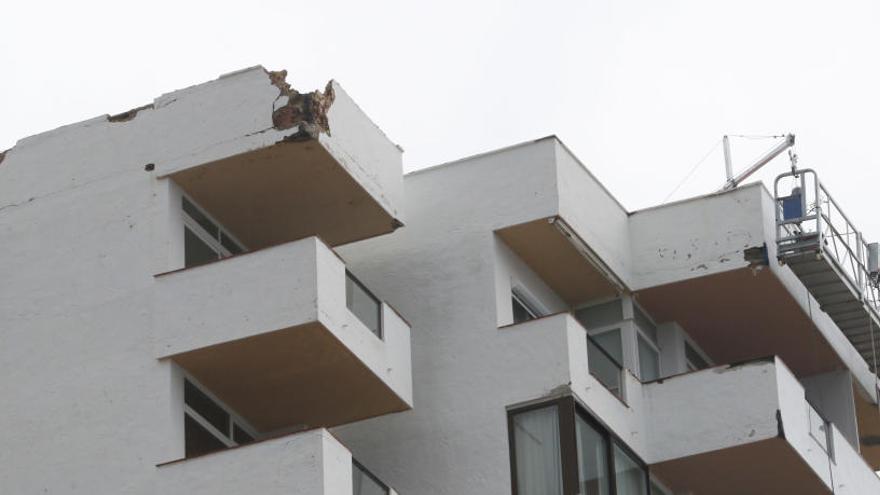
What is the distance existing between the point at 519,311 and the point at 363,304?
3.46 metres

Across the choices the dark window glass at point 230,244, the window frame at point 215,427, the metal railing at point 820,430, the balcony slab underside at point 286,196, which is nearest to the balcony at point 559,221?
the balcony slab underside at point 286,196

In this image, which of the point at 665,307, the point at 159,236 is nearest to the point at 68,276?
the point at 159,236

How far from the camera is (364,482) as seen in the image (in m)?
28.4

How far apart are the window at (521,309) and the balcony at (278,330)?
284cm

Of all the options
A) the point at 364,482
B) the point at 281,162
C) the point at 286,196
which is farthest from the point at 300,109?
the point at 364,482

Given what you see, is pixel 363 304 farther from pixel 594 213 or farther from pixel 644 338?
pixel 644 338

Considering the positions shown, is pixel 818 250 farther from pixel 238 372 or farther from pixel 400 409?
pixel 238 372

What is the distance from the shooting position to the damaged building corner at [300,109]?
3008 cm

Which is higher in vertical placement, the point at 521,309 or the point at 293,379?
the point at 521,309

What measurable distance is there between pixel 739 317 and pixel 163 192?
9597 millimetres

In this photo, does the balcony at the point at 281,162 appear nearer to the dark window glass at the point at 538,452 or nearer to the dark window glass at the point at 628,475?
the dark window glass at the point at 538,452

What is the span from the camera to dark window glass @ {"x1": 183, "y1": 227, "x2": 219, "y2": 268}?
1209 inches

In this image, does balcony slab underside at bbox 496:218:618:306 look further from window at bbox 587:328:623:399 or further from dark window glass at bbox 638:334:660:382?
window at bbox 587:328:623:399

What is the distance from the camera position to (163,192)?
3041cm
